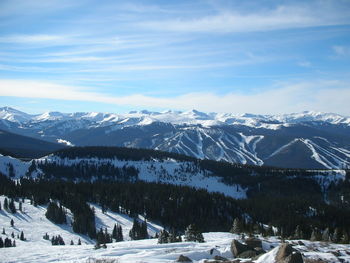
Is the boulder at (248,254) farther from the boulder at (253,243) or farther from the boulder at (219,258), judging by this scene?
the boulder at (253,243)

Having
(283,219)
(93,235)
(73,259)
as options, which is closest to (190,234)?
(73,259)

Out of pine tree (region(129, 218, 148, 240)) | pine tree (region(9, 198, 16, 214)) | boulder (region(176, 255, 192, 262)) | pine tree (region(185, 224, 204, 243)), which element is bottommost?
pine tree (region(129, 218, 148, 240))

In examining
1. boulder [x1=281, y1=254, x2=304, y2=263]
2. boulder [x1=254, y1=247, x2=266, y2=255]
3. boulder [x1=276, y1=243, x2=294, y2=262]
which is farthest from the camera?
boulder [x1=254, y1=247, x2=266, y2=255]

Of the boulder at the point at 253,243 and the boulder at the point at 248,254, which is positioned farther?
the boulder at the point at 253,243

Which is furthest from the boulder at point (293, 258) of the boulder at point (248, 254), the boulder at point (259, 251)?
the boulder at point (259, 251)

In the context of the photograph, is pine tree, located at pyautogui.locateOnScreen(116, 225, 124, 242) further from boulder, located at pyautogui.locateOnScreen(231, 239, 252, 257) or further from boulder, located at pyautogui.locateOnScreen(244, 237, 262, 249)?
boulder, located at pyautogui.locateOnScreen(231, 239, 252, 257)

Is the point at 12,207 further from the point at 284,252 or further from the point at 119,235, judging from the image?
the point at 284,252

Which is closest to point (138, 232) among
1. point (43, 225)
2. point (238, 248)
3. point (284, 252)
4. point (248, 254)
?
point (43, 225)

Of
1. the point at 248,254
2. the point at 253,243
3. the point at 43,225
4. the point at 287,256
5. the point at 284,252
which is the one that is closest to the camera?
the point at 287,256

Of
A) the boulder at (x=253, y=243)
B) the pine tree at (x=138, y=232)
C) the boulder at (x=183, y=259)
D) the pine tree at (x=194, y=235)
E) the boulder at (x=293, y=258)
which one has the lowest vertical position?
the pine tree at (x=138, y=232)

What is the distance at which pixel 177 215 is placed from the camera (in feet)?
535

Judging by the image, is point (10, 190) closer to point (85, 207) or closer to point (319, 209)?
point (85, 207)

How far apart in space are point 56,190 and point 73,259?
125 metres

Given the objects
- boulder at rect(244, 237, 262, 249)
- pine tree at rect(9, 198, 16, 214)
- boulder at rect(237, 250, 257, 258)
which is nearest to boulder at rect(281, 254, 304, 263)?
boulder at rect(237, 250, 257, 258)
